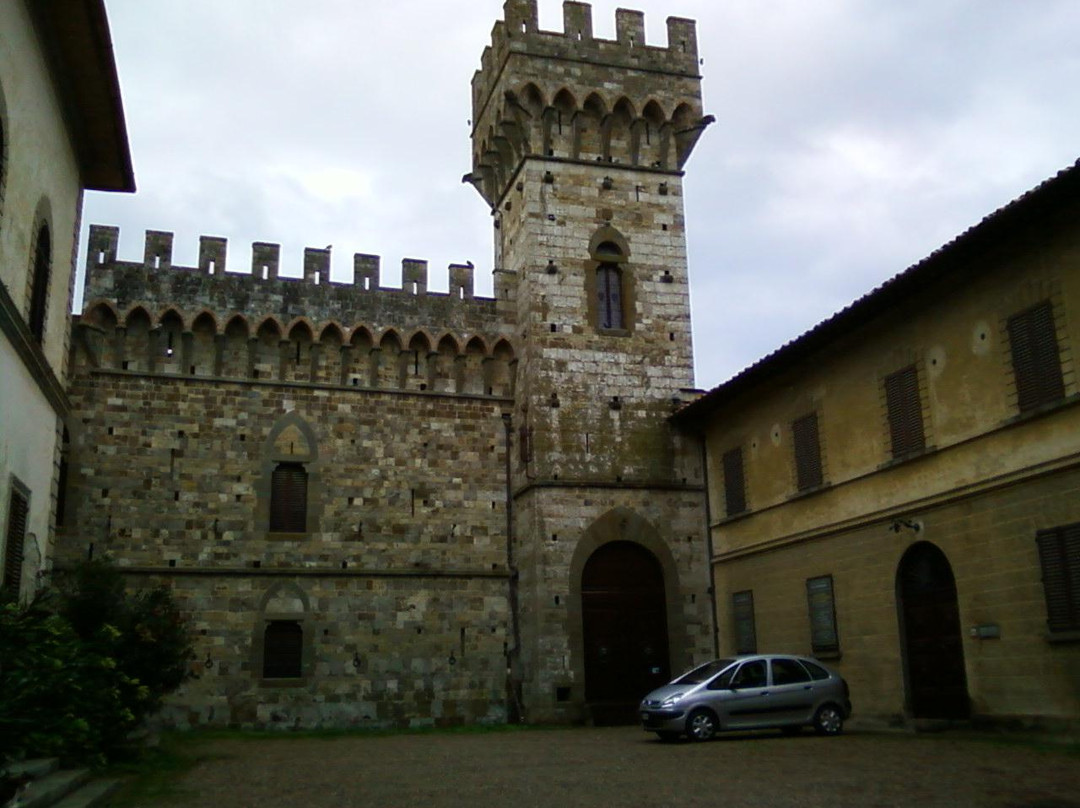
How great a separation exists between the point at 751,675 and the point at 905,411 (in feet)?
16.3

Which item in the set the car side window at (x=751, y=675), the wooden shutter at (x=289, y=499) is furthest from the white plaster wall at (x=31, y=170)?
the car side window at (x=751, y=675)

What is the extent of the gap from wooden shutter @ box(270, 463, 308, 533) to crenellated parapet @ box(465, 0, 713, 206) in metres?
8.81

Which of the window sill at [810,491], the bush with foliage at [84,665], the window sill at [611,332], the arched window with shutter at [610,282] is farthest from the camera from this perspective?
the arched window with shutter at [610,282]

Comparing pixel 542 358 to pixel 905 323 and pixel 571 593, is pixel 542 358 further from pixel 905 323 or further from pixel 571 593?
pixel 905 323

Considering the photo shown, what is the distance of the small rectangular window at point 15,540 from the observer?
510 inches

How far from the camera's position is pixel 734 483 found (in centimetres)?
2284

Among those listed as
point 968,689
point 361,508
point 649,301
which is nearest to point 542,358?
point 649,301

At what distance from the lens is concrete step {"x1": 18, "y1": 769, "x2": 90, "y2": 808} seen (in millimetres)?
8766

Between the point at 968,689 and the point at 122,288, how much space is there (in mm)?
17936

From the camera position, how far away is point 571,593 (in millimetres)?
22578

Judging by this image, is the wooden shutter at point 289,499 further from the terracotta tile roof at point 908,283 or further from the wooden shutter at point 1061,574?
the wooden shutter at point 1061,574

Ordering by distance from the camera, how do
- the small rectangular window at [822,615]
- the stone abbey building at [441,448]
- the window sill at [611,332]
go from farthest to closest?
the window sill at [611,332] → the stone abbey building at [441,448] → the small rectangular window at [822,615]

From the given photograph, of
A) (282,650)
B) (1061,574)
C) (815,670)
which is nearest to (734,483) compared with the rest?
(815,670)

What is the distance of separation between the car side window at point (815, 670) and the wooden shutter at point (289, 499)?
36.0 feet
